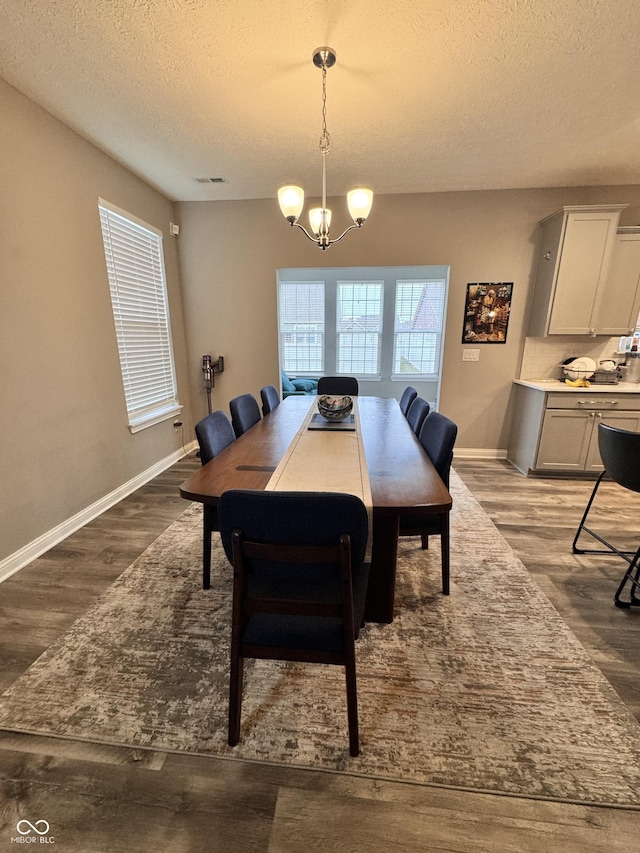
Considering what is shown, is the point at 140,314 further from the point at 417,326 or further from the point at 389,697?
the point at 417,326

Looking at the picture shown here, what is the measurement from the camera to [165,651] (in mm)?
1564

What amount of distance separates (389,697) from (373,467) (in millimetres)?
912

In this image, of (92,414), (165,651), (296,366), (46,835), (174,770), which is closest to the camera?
(46,835)

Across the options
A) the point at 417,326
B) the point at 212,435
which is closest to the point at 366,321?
the point at 417,326

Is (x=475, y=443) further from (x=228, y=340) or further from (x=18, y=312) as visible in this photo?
(x=18, y=312)

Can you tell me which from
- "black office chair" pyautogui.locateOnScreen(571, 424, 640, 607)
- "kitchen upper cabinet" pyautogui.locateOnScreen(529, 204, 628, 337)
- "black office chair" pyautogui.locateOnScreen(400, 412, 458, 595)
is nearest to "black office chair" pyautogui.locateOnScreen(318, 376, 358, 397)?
"black office chair" pyautogui.locateOnScreen(400, 412, 458, 595)

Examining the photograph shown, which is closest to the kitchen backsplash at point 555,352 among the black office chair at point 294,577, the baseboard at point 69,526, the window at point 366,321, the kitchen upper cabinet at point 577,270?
the kitchen upper cabinet at point 577,270

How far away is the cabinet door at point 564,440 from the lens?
130 inches

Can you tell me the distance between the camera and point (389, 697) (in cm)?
137

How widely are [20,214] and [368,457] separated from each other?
8.38 ft

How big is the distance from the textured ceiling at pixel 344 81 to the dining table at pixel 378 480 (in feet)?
6.60

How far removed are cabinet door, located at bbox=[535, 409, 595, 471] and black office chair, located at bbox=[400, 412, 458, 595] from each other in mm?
2084

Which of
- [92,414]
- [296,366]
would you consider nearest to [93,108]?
[92,414]

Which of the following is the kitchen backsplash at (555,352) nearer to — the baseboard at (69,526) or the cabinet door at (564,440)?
the cabinet door at (564,440)
